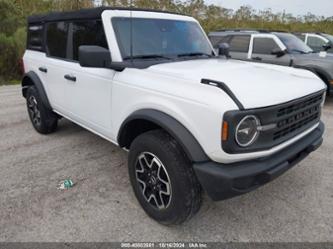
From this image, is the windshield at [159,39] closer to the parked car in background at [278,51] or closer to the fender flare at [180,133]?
the fender flare at [180,133]

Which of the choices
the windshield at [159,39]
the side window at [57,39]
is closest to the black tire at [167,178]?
the windshield at [159,39]

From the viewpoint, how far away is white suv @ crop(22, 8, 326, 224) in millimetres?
2193

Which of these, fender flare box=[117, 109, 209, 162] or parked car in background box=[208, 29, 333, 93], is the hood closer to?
fender flare box=[117, 109, 209, 162]

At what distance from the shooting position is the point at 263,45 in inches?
313

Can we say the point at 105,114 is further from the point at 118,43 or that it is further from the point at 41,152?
the point at 41,152

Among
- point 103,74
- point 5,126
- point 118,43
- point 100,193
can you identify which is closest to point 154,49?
point 118,43

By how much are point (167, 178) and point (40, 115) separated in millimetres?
3096

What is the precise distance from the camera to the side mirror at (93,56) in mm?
2748

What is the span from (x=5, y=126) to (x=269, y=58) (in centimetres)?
627

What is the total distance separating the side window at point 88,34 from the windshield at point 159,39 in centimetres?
19

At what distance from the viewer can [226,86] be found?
2.20 m

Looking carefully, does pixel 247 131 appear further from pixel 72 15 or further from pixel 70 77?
pixel 72 15

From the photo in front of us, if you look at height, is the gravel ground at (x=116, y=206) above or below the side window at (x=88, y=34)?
below

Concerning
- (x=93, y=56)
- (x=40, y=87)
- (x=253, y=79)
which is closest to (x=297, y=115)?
(x=253, y=79)
